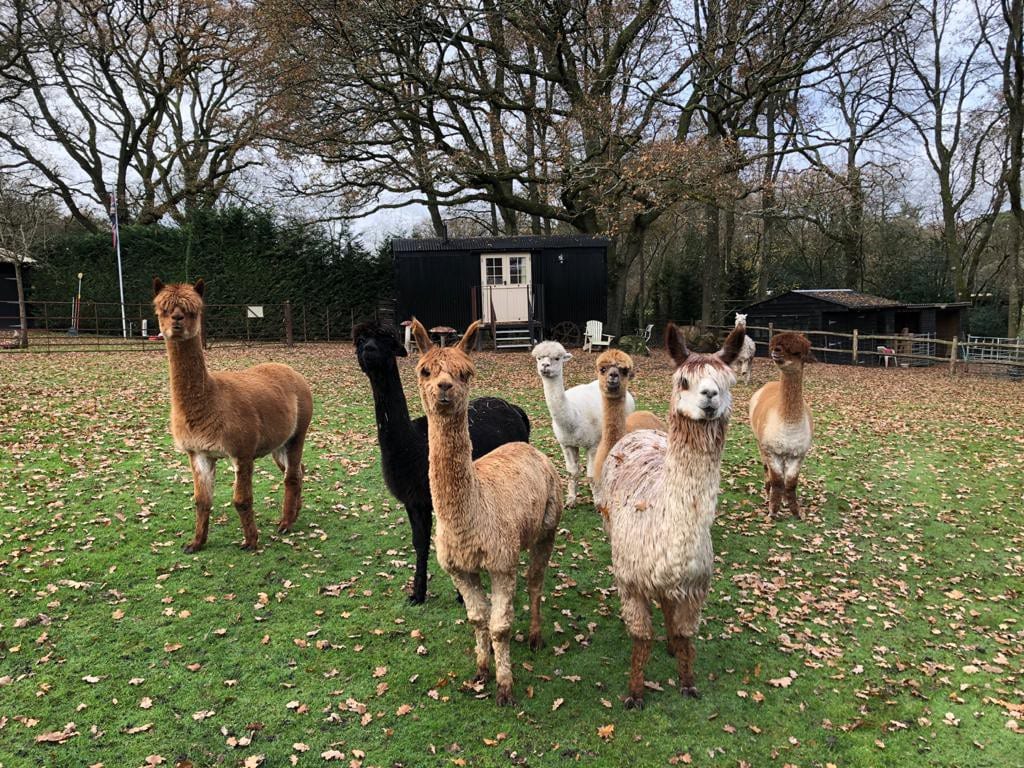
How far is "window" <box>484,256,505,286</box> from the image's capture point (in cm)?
2095

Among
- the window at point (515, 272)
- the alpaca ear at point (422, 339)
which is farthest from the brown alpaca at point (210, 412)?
the window at point (515, 272)

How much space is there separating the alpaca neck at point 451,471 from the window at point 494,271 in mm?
18290

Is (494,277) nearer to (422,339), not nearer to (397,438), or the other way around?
(397,438)

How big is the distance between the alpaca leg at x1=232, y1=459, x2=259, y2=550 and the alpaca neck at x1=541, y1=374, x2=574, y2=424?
3.04 m

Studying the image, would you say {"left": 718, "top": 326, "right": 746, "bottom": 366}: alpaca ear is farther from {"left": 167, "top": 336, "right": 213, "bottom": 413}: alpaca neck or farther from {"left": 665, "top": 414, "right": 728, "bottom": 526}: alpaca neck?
{"left": 167, "top": 336, "right": 213, "bottom": 413}: alpaca neck

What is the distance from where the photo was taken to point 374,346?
393 cm

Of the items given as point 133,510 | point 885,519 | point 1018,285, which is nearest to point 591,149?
point 885,519

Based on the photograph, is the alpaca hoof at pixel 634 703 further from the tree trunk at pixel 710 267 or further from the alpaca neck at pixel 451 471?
the tree trunk at pixel 710 267

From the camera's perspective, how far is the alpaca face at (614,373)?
17.1 feet

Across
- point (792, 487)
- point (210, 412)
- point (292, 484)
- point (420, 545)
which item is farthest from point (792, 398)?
point (210, 412)

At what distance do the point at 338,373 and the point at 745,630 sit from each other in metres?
12.6

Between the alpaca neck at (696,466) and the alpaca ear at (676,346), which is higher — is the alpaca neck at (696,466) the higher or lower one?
the lower one

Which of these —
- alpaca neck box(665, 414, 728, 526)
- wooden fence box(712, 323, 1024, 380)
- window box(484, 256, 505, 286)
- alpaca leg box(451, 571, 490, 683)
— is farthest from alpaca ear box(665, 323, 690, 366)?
wooden fence box(712, 323, 1024, 380)

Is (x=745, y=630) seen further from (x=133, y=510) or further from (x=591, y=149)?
(x=591, y=149)
